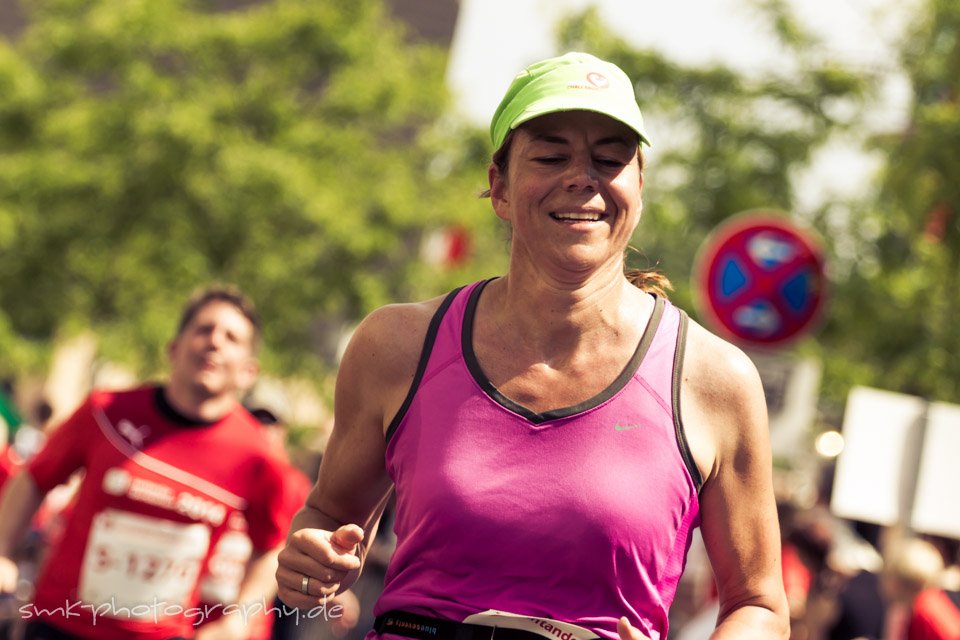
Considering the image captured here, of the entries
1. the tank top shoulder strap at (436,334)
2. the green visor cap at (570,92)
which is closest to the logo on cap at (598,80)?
the green visor cap at (570,92)

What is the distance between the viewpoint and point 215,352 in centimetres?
663

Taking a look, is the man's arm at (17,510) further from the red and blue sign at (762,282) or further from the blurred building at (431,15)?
the blurred building at (431,15)

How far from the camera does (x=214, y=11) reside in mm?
25266

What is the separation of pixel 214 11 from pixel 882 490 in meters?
18.8

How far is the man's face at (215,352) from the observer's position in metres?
6.63

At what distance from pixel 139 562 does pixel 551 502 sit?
12.5 feet

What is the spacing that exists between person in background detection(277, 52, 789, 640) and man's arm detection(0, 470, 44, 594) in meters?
3.30

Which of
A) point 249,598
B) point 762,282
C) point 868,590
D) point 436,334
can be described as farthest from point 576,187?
point 762,282

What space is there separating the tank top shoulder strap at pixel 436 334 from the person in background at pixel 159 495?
3.25 metres

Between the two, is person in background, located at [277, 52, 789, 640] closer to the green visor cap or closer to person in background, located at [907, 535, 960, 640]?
the green visor cap

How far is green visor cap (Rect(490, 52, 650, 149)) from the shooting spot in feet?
9.99

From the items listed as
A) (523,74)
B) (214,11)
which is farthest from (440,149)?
(523,74)

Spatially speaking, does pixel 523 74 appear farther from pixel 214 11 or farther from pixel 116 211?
pixel 214 11

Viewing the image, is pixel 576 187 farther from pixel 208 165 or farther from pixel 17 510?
pixel 208 165
